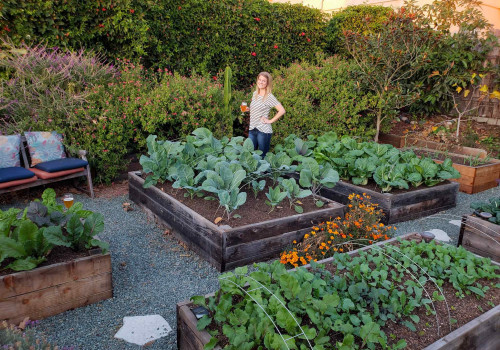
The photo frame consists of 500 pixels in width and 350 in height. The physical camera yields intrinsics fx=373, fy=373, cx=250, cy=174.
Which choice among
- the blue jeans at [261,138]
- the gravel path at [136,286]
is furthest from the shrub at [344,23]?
the gravel path at [136,286]

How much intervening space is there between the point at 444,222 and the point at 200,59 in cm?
556

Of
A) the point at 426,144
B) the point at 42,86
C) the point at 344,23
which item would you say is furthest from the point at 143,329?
the point at 344,23

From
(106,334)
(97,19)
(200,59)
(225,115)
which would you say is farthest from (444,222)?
(97,19)

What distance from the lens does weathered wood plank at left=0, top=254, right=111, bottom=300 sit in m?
2.30

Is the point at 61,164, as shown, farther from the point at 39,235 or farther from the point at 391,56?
the point at 391,56

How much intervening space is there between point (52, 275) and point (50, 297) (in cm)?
16

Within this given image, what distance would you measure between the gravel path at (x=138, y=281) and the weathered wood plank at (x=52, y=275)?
0.86 feet

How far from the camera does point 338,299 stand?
1988 millimetres

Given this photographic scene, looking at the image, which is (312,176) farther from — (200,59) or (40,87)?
(200,59)

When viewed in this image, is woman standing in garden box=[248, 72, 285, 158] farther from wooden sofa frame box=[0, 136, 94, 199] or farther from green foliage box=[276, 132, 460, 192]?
wooden sofa frame box=[0, 136, 94, 199]

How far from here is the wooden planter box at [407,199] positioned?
4277 millimetres

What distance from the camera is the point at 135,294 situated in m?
2.86

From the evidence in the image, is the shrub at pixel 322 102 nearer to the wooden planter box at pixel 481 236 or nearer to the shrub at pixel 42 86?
the shrub at pixel 42 86

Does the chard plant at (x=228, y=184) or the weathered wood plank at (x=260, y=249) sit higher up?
the chard plant at (x=228, y=184)
